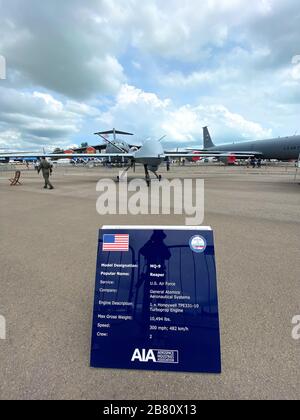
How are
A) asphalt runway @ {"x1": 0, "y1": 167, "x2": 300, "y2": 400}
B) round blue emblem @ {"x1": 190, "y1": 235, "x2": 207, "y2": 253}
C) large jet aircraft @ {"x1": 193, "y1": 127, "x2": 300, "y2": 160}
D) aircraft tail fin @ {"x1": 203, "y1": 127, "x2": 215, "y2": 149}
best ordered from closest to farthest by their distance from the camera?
1. asphalt runway @ {"x1": 0, "y1": 167, "x2": 300, "y2": 400}
2. round blue emblem @ {"x1": 190, "y1": 235, "x2": 207, "y2": 253}
3. large jet aircraft @ {"x1": 193, "y1": 127, "x2": 300, "y2": 160}
4. aircraft tail fin @ {"x1": 203, "y1": 127, "x2": 215, "y2": 149}

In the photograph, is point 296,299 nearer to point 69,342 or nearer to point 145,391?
point 145,391

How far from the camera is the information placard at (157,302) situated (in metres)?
1.91

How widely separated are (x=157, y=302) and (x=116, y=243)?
61 centimetres

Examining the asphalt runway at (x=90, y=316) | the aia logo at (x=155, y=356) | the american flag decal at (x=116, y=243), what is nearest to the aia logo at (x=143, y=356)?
the aia logo at (x=155, y=356)

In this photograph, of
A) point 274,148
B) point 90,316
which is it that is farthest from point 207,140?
point 90,316

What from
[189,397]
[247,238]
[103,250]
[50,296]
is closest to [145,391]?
[189,397]

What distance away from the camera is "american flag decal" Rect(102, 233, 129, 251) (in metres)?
1.99

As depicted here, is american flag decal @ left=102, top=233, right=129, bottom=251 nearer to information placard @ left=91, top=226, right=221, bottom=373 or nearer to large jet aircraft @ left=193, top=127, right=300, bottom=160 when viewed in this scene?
information placard @ left=91, top=226, right=221, bottom=373

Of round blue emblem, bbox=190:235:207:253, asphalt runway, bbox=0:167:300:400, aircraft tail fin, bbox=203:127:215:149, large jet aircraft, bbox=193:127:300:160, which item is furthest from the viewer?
aircraft tail fin, bbox=203:127:215:149

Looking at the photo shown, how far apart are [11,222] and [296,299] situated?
7463 mm

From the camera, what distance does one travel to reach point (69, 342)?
7.61 feet

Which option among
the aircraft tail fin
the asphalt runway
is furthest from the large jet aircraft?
the asphalt runway

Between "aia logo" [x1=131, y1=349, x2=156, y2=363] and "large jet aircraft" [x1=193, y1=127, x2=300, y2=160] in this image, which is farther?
"large jet aircraft" [x1=193, y1=127, x2=300, y2=160]
